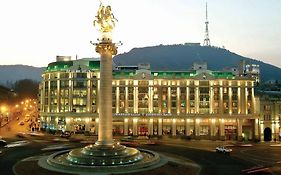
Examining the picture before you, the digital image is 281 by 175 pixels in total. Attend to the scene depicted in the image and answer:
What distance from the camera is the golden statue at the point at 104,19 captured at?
63.7 meters

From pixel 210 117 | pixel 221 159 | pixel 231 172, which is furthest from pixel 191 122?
pixel 231 172

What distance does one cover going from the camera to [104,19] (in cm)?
6384

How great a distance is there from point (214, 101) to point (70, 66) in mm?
61637

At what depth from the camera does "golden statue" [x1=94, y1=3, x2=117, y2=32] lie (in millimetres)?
63719

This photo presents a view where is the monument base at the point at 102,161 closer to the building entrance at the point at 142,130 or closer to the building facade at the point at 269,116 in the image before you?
the building entrance at the point at 142,130

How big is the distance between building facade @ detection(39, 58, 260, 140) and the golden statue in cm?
7588

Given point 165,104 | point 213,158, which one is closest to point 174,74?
point 165,104

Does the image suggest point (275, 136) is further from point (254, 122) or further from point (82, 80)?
point (82, 80)

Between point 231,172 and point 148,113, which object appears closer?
point 231,172

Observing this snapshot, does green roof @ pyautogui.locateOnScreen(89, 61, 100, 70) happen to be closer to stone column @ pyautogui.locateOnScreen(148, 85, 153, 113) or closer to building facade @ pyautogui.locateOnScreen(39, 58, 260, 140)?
building facade @ pyautogui.locateOnScreen(39, 58, 260, 140)

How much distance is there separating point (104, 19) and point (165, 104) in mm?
80858

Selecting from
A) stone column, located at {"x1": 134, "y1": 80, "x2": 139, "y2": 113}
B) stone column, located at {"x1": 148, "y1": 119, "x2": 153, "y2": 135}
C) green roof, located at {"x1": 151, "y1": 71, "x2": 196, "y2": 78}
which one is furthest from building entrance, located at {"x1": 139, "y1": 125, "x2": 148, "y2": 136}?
green roof, located at {"x1": 151, "y1": 71, "x2": 196, "y2": 78}

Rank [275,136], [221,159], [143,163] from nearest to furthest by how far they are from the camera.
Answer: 1. [143,163]
2. [221,159]
3. [275,136]

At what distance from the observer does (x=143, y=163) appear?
5947cm
